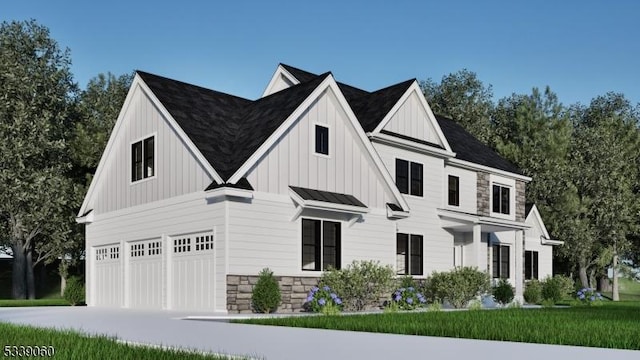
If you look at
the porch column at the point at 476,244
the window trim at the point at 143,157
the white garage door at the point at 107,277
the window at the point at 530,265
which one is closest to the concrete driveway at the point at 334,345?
the window trim at the point at 143,157

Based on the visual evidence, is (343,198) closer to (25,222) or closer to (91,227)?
(91,227)

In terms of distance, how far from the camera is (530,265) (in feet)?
128

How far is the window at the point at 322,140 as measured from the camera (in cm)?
2378

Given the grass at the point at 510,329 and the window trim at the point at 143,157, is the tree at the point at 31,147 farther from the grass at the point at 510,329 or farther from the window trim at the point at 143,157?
the grass at the point at 510,329

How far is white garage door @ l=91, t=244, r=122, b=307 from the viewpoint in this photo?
25717 millimetres

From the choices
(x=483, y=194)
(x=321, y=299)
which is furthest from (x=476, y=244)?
(x=321, y=299)

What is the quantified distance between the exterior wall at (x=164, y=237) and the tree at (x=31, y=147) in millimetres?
12335

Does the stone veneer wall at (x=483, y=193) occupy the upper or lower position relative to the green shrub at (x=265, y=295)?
upper

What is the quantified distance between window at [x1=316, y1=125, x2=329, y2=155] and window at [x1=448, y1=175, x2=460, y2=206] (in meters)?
9.34

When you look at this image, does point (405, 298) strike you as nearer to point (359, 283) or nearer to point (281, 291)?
point (359, 283)

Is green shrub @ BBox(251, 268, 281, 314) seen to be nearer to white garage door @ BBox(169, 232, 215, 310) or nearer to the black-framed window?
white garage door @ BBox(169, 232, 215, 310)

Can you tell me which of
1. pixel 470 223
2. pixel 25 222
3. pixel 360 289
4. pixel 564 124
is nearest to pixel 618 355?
pixel 360 289

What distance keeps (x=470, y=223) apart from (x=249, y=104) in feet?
33.7

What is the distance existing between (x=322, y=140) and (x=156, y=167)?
5.35m
